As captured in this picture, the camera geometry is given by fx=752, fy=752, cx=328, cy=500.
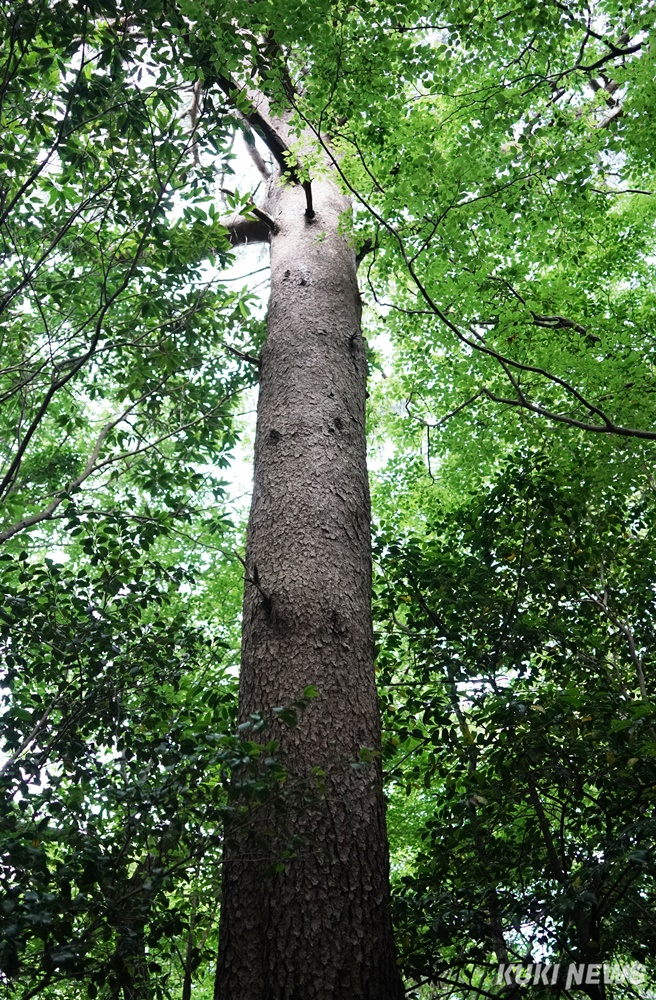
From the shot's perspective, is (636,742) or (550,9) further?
(550,9)

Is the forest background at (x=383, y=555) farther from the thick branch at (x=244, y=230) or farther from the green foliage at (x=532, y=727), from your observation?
the thick branch at (x=244, y=230)

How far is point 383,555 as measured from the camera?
4.74 metres

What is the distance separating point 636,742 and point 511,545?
1496mm

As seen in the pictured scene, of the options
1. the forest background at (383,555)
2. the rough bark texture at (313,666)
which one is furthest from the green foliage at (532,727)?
the rough bark texture at (313,666)

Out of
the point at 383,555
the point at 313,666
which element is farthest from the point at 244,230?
the point at 313,666

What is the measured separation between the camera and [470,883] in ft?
11.2

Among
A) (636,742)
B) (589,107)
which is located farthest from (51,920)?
(589,107)

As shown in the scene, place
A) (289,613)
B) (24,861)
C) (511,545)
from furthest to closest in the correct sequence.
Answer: (511,545), (289,613), (24,861)

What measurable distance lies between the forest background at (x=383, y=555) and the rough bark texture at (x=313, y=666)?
28 centimetres

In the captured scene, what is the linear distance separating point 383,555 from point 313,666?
4.89 feet

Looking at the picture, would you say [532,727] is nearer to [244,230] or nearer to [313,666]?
[313,666]

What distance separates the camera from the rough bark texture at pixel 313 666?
2.71 meters

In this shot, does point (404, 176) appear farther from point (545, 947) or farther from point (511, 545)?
point (545, 947)

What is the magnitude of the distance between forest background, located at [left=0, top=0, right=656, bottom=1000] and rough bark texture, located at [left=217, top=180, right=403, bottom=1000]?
0.92 feet
